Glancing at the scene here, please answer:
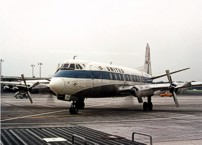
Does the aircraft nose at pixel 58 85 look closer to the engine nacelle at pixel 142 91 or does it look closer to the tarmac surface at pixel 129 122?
the tarmac surface at pixel 129 122

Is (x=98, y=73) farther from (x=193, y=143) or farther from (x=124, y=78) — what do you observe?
(x=193, y=143)

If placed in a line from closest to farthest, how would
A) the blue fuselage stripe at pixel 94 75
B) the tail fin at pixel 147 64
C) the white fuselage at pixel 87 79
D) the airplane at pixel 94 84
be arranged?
the white fuselage at pixel 87 79 < the airplane at pixel 94 84 < the blue fuselage stripe at pixel 94 75 < the tail fin at pixel 147 64

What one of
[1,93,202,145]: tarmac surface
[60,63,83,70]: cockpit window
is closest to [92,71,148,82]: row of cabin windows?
[60,63,83,70]: cockpit window

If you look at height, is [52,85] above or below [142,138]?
above

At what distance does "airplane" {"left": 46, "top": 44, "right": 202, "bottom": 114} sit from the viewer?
78.2 feet

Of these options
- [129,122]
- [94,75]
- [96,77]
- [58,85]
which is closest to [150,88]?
[96,77]

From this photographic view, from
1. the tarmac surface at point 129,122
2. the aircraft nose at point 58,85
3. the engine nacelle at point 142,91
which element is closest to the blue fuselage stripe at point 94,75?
the aircraft nose at point 58,85

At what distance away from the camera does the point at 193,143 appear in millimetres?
11461

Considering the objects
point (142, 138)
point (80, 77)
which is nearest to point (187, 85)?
point (80, 77)

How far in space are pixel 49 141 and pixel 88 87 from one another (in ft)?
51.0

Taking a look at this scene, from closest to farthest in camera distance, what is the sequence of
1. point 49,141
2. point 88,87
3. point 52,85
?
point 49,141 < point 52,85 < point 88,87

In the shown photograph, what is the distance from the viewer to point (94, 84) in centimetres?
2592

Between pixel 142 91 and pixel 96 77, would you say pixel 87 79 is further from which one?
pixel 142 91

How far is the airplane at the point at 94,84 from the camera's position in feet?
78.2
